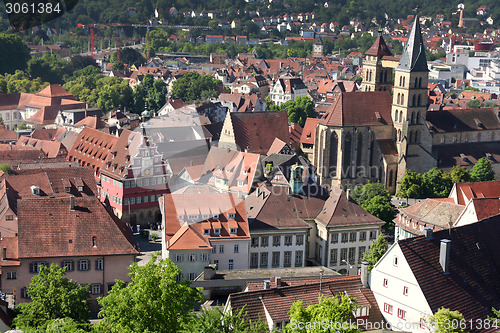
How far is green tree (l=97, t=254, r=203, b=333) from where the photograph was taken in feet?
98.3

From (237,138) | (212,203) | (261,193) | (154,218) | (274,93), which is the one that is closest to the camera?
(212,203)

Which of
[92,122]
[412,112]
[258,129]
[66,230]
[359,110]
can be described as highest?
[359,110]

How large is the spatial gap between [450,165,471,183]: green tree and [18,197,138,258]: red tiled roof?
38.0 meters

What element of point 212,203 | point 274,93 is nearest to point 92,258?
point 212,203

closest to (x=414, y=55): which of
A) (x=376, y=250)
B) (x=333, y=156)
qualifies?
(x=333, y=156)

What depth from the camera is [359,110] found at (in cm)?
7569

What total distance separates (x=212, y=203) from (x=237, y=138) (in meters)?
26.4

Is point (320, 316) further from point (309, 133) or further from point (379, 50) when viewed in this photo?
point (379, 50)

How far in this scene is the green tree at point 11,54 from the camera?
13600 centimetres

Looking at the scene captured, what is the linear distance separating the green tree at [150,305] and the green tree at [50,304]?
15.0ft

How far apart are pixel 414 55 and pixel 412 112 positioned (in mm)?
5415

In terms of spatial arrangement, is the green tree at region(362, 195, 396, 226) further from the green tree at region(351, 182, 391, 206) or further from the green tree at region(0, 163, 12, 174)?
the green tree at region(0, 163, 12, 174)

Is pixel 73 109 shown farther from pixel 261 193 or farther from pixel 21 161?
pixel 261 193

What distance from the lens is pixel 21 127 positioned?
10112 centimetres
